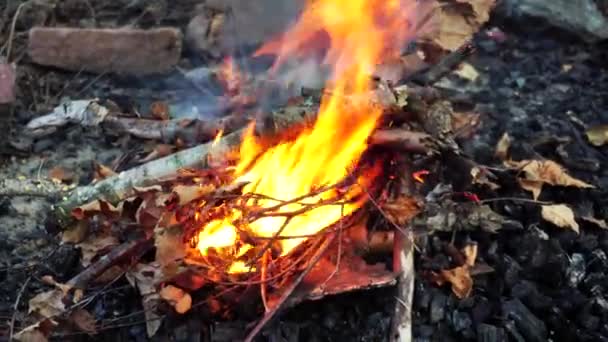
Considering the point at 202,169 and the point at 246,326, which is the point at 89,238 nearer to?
the point at 202,169

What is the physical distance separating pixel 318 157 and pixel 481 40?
2325 mm

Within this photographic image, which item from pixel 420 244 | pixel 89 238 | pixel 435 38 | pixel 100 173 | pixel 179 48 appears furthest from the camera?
pixel 179 48

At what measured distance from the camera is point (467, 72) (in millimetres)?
4566

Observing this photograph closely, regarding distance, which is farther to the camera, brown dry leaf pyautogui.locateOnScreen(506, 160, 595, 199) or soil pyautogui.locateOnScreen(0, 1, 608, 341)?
brown dry leaf pyautogui.locateOnScreen(506, 160, 595, 199)

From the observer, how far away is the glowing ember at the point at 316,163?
276 centimetres

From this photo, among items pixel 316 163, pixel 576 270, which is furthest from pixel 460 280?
pixel 316 163

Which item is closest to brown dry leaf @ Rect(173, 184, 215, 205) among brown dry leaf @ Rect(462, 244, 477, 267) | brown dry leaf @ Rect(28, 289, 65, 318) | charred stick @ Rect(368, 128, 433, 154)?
brown dry leaf @ Rect(28, 289, 65, 318)

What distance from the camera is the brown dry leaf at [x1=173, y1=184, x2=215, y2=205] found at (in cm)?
270

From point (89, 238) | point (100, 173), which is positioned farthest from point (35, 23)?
point (89, 238)

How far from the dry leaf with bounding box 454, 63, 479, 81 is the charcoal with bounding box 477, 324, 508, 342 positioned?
6.81 feet

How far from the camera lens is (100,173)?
133 inches

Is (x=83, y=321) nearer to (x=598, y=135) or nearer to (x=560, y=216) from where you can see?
(x=560, y=216)

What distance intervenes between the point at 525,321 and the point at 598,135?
1.51 m

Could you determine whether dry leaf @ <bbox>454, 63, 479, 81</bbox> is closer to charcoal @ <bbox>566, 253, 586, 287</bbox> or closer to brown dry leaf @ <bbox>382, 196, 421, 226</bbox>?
charcoal @ <bbox>566, 253, 586, 287</bbox>
